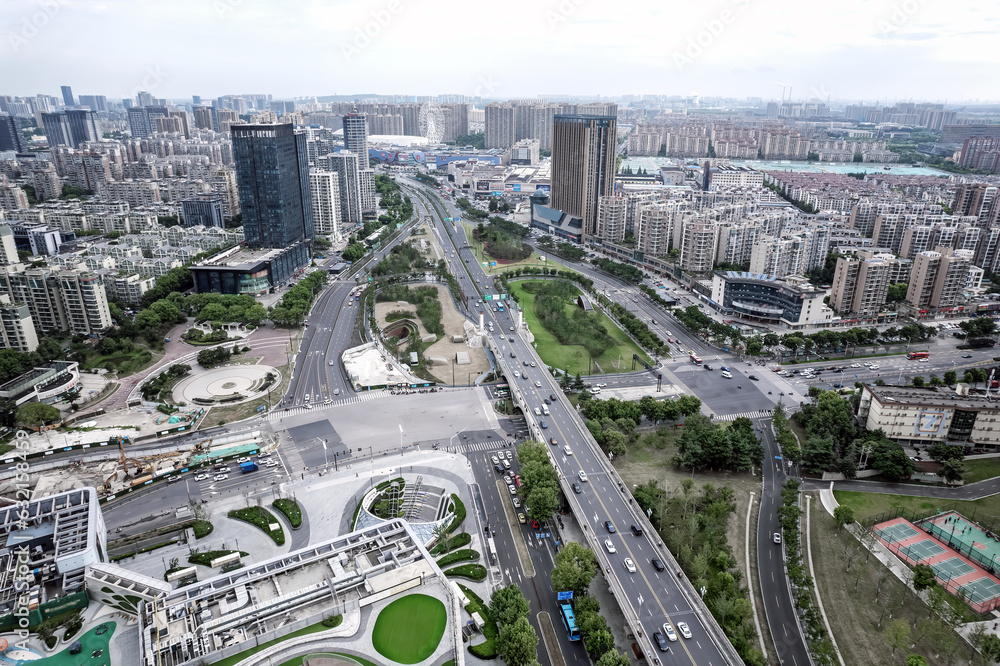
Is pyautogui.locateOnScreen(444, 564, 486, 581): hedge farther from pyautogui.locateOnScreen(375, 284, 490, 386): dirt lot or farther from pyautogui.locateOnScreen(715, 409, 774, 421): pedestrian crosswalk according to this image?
pyautogui.locateOnScreen(715, 409, 774, 421): pedestrian crosswalk

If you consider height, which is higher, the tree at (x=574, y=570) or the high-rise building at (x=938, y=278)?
the high-rise building at (x=938, y=278)

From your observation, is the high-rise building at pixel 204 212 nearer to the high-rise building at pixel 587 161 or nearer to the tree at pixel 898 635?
the high-rise building at pixel 587 161

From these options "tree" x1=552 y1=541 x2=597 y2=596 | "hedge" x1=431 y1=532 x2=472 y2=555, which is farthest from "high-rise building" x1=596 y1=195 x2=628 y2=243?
"tree" x1=552 y1=541 x2=597 y2=596

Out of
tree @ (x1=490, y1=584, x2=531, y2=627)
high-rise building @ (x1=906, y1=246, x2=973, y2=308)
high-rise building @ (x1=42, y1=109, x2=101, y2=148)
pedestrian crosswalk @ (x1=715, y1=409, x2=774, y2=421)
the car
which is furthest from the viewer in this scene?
high-rise building @ (x1=42, y1=109, x2=101, y2=148)

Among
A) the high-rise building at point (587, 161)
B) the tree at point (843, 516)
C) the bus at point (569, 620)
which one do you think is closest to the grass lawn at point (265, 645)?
the bus at point (569, 620)

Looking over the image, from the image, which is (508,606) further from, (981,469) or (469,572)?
(981,469)

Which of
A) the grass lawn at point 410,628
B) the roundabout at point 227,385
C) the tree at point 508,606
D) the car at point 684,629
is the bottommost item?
the roundabout at point 227,385

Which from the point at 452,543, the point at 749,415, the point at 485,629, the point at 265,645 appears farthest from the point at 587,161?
the point at 265,645
